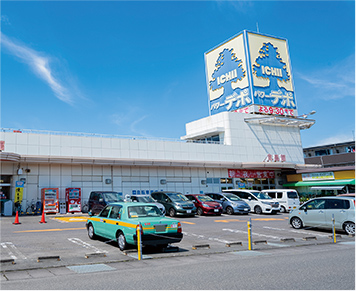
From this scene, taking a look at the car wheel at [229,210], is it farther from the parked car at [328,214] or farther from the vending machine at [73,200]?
the vending machine at [73,200]

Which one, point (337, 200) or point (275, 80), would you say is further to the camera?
point (275, 80)

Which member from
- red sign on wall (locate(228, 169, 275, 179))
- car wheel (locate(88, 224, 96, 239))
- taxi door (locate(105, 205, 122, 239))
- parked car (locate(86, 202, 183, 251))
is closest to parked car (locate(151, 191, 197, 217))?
car wheel (locate(88, 224, 96, 239))

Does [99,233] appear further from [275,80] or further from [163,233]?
[275,80]

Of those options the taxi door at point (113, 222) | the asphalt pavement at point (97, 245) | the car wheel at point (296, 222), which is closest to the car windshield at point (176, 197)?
the asphalt pavement at point (97, 245)

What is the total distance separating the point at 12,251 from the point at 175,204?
12.6m

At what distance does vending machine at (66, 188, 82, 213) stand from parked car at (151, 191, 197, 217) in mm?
6502

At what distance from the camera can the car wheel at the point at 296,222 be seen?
58.1 feet

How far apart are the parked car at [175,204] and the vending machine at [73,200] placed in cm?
650

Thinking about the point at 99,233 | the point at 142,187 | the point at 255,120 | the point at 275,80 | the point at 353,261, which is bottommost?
the point at 353,261

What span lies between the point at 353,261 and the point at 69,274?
745cm

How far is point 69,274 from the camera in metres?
8.19

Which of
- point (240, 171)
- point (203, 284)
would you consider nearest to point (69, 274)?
point (203, 284)

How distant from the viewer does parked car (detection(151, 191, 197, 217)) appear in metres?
22.2

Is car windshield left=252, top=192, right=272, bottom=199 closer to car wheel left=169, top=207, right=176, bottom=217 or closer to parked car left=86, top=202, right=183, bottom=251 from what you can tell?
car wheel left=169, top=207, right=176, bottom=217
